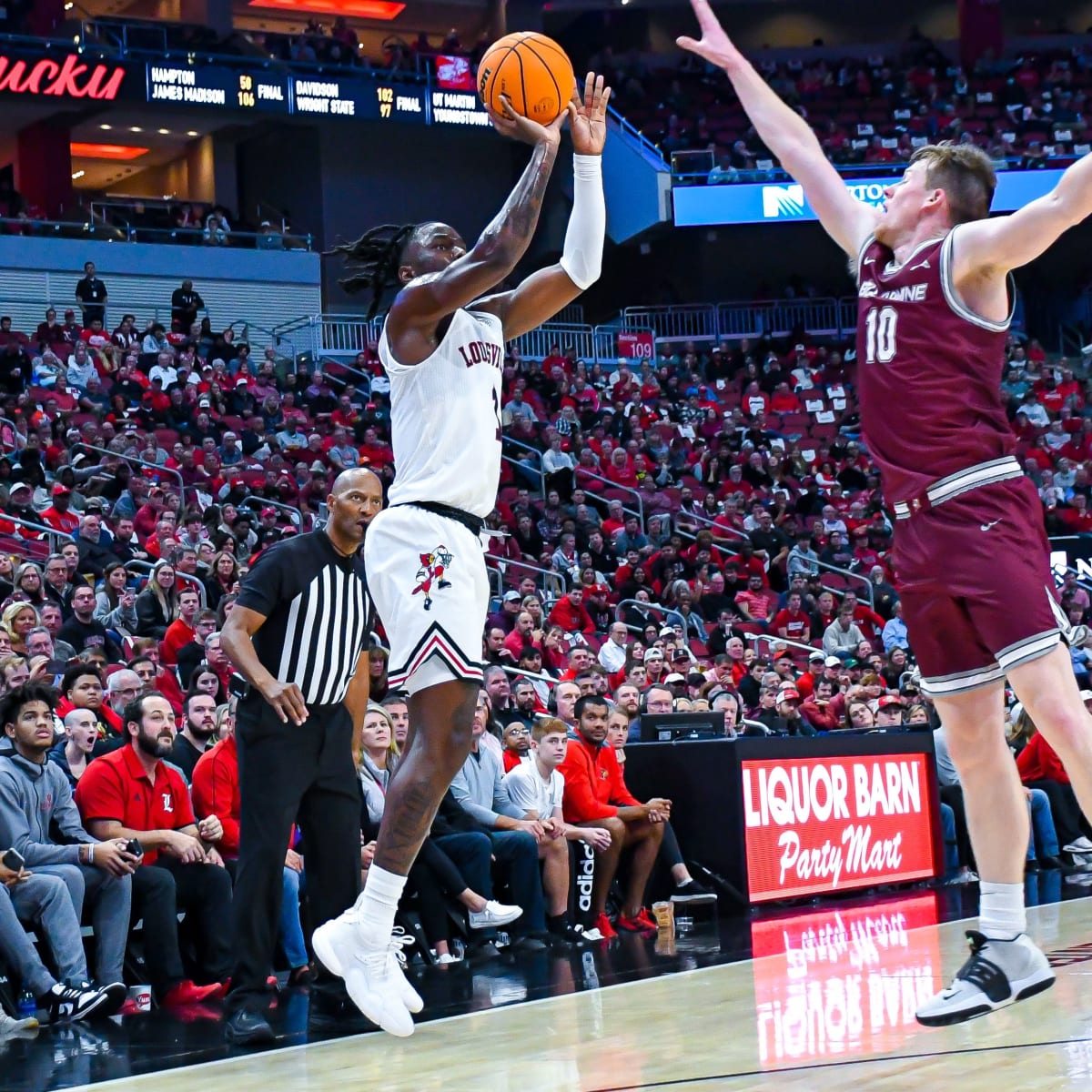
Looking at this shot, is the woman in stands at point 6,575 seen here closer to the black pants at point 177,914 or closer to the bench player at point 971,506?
the black pants at point 177,914

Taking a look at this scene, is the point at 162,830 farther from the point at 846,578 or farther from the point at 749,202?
the point at 749,202

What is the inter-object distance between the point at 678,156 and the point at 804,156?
25.2 metres

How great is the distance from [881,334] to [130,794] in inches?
178

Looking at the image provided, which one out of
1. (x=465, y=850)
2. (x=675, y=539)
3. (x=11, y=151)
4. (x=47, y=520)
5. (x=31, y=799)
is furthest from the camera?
(x=11, y=151)

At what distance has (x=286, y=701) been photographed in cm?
565

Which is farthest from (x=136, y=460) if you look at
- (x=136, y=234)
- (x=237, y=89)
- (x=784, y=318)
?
(x=784, y=318)

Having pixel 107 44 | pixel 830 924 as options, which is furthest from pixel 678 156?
pixel 830 924

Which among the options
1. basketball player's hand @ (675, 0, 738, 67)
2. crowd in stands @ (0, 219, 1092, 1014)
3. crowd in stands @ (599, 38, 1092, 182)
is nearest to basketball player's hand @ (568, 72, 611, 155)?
basketball player's hand @ (675, 0, 738, 67)

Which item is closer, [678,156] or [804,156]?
[804,156]

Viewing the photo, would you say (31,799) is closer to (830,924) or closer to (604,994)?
(604,994)

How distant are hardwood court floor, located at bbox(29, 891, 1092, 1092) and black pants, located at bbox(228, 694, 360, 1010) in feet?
1.99

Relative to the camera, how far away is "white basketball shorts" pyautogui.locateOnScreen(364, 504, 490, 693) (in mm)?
4637

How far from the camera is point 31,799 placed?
271 inches

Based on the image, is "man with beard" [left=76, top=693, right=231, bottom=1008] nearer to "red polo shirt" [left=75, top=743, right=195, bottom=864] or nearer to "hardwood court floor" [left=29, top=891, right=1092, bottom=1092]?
"red polo shirt" [left=75, top=743, right=195, bottom=864]
